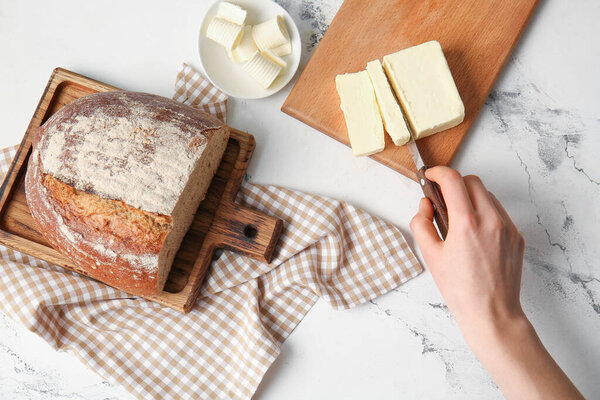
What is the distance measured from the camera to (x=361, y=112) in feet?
6.26

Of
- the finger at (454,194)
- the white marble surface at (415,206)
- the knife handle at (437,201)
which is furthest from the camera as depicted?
the white marble surface at (415,206)

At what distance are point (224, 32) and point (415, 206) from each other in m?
0.99

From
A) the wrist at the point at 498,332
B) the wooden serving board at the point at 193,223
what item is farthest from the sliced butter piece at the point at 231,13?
the wrist at the point at 498,332

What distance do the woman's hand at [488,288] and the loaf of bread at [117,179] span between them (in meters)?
0.85

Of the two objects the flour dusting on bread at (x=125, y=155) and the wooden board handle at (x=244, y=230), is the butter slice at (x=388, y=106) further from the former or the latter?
the flour dusting on bread at (x=125, y=155)

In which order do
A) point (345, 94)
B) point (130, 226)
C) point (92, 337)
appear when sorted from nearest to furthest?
1. point (130, 226)
2. point (345, 94)
3. point (92, 337)

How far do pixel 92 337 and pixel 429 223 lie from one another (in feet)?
4.44

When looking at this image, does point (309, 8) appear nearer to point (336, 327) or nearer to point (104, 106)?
point (104, 106)

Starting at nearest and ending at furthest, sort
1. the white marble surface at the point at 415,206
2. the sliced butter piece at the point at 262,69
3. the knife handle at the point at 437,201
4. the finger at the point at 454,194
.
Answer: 1. the finger at the point at 454,194
2. the knife handle at the point at 437,201
3. the sliced butter piece at the point at 262,69
4. the white marble surface at the point at 415,206

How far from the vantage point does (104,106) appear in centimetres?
179

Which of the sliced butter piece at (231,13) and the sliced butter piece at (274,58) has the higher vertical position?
the sliced butter piece at (231,13)

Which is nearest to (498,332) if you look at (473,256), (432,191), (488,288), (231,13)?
(488,288)

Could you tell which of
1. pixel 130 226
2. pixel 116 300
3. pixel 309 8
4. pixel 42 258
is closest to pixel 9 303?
pixel 42 258

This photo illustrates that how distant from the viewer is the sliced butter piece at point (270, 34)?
6.40 feet
